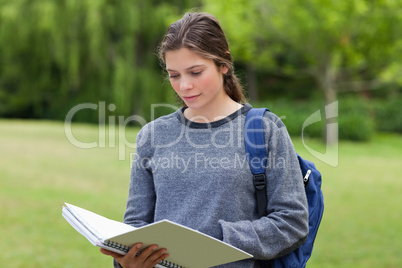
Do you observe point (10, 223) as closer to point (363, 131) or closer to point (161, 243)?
point (161, 243)

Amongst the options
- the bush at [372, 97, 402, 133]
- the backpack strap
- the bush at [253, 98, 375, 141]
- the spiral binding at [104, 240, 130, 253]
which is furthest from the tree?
the spiral binding at [104, 240, 130, 253]

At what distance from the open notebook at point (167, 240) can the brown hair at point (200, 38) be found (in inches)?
21.5

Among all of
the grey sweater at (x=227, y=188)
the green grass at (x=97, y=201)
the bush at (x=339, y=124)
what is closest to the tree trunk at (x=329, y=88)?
Result: the bush at (x=339, y=124)

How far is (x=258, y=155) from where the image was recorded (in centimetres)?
155

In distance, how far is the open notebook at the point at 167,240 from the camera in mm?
1352

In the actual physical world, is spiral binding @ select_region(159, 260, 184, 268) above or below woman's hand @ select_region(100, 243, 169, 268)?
below

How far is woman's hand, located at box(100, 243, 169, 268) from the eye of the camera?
145 cm

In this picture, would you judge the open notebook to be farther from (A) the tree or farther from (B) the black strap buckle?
(A) the tree

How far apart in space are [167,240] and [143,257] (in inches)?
4.1

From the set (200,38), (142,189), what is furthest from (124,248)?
(200,38)

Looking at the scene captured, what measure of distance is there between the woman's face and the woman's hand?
0.46 meters

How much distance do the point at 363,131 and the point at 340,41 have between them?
4.13 m

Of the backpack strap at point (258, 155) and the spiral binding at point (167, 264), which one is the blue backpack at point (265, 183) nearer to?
the backpack strap at point (258, 155)

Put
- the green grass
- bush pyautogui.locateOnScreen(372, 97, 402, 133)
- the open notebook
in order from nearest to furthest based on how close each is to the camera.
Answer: the open notebook < the green grass < bush pyautogui.locateOnScreen(372, 97, 402, 133)
